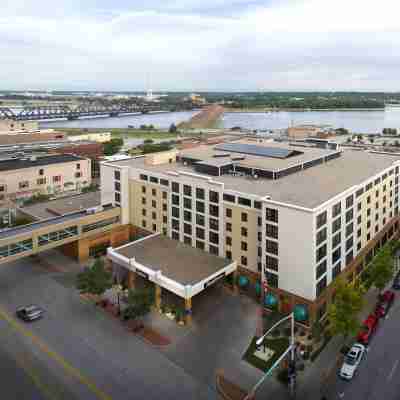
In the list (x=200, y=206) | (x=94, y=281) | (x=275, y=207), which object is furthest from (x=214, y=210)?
(x=94, y=281)

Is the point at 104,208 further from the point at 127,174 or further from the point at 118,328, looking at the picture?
the point at 118,328

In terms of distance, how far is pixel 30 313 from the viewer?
33.5 m

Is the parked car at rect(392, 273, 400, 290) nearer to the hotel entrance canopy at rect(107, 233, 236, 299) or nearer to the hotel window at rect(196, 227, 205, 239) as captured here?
the hotel entrance canopy at rect(107, 233, 236, 299)

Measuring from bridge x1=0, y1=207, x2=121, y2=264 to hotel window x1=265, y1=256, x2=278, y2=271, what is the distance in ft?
67.9

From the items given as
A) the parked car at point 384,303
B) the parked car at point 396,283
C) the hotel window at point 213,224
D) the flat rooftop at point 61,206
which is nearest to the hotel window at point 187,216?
the hotel window at point 213,224

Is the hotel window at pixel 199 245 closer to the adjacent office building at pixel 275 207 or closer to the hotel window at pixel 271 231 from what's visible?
the adjacent office building at pixel 275 207

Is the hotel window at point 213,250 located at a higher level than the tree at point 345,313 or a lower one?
higher

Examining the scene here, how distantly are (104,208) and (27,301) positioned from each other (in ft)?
45.9

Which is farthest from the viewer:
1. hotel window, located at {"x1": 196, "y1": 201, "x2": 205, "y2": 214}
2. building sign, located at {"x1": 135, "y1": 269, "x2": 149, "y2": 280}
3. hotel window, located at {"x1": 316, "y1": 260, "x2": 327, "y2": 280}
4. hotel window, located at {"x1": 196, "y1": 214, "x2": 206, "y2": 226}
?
hotel window, located at {"x1": 196, "y1": 214, "x2": 206, "y2": 226}

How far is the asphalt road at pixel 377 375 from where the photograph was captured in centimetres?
2529

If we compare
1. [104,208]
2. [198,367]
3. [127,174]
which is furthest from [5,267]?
[198,367]

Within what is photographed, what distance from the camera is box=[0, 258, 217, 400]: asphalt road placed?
25469 mm

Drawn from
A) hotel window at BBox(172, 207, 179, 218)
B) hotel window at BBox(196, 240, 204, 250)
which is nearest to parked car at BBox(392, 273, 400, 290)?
hotel window at BBox(196, 240, 204, 250)

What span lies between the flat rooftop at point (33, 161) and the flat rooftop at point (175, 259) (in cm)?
3624
